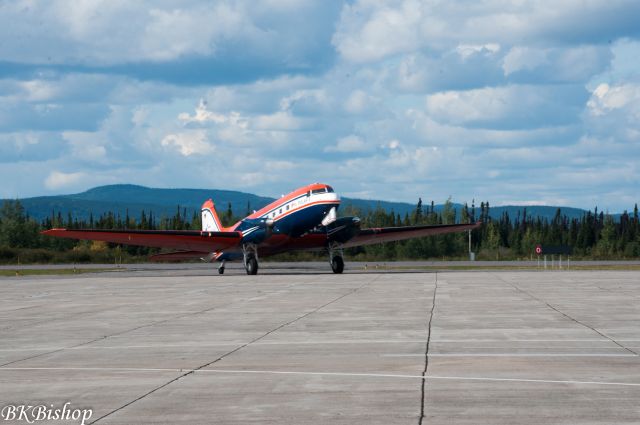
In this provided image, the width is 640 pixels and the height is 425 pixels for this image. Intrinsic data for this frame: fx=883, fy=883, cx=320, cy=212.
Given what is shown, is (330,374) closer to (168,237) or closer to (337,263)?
(168,237)

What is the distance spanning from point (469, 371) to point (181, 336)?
7.51 meters

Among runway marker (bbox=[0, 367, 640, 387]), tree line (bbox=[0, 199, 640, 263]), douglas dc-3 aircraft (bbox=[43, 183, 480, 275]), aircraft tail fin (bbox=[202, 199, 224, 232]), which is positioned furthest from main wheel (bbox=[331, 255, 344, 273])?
tree line (bbox=[0, 199, 640, 263])

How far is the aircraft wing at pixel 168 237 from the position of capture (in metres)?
50.4

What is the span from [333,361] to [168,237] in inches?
1567

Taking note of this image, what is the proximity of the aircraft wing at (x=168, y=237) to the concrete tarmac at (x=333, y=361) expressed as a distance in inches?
885

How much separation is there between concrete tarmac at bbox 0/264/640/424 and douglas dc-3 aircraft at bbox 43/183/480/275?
852 inches

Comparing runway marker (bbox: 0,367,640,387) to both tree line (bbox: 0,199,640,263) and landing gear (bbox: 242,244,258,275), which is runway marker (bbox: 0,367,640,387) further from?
tree line (bbox: 0,199,640,263)

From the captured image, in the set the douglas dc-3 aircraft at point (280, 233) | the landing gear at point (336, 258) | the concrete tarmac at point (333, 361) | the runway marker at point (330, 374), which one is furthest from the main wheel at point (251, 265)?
the runway marker at point (330, 374)

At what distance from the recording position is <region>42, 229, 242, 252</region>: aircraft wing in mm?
50406

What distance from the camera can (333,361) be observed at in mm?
13859

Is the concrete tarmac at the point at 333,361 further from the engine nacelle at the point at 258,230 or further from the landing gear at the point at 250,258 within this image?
the landing gear at the point at 250,258

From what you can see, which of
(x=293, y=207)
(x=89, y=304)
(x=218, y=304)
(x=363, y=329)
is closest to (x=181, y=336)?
(x=363, y=329)

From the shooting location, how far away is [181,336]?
714 inches

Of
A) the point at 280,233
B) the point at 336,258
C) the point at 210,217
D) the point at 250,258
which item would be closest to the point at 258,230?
the point at 280,233
